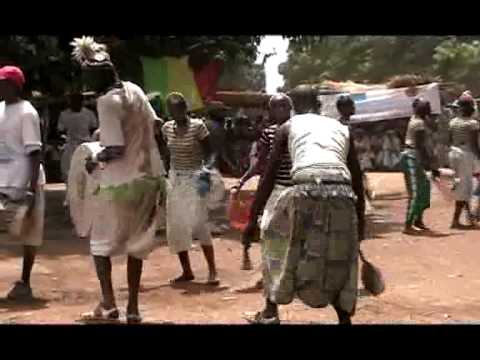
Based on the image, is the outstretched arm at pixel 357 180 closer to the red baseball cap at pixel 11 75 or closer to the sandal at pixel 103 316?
the sandal at pixel 103 316

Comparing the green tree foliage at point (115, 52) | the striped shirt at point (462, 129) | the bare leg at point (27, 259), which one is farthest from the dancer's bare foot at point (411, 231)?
the bare leg at point (27, 259)

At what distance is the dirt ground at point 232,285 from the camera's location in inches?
234

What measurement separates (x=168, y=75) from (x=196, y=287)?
5.48 meters

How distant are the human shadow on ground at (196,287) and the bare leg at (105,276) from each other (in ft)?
4.37

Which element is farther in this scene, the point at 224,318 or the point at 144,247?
the point at 224,318

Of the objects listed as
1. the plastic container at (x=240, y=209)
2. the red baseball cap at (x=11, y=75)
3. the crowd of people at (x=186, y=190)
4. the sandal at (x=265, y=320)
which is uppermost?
the red baseball cap at (x=11, y=75)

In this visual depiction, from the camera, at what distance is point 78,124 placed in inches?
417

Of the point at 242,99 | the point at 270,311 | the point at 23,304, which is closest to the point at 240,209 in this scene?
the point at 23,304

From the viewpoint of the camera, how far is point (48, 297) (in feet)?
21.6

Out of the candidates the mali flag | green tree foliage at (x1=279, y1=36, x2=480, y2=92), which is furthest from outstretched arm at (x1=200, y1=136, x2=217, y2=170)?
green tree foliage at (x1=279, y1=36, x2=480, y2=92)

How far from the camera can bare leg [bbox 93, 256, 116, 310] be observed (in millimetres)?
5449
